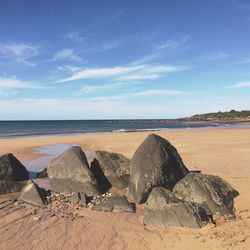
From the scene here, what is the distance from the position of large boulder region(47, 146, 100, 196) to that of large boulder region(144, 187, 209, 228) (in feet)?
9.53

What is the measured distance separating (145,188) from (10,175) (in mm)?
5070

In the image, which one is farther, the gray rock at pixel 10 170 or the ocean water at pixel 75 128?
the ocean water at pixel 75 128

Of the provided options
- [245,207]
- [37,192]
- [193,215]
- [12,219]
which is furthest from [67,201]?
[245,207]

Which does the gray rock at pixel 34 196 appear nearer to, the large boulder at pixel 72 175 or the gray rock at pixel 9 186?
the large boulder at pixel 72 175

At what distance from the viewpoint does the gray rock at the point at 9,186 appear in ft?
37.6

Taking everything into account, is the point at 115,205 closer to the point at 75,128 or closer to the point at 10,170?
the point at 10,170

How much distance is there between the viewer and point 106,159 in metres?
12.2

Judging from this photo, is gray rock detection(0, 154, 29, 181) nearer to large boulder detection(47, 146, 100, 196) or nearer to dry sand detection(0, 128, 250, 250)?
large boulder detection(47, 146, 100, 196)

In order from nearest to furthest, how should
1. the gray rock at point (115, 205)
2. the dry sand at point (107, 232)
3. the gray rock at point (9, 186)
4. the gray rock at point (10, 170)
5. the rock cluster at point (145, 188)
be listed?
the dry sand at point (107, 232) → the rock cluster at point (145, 188) → the gray rock at point (115, 205) → the gray rock at point (9, 186) → the gray rock at point (10, 170)

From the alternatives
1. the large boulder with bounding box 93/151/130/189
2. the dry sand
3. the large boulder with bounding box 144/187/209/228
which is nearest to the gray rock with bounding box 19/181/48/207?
the dry sand

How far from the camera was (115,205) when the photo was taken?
933 cm

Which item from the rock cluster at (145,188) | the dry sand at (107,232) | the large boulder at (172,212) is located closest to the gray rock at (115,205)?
the rock cluster at (145,188)

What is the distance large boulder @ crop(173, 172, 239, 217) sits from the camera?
855cm

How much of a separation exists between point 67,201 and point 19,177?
3219 millimetres
